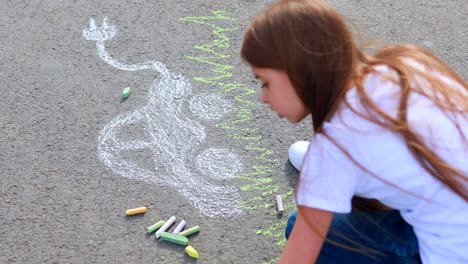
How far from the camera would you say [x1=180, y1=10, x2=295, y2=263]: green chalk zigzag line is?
251 centimetres

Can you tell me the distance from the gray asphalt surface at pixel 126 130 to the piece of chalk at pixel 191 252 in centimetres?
2

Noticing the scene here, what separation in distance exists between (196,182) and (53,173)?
0.63 m

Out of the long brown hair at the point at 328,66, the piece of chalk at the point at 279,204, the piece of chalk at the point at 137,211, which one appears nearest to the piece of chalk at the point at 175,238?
the piece of chalk at the point at 137,211

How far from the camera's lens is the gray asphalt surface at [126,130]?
237cm

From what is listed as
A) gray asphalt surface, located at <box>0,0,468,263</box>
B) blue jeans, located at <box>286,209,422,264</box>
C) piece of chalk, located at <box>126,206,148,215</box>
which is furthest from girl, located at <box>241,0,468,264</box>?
piece of chalk, located at <box>126,206,148,215</box>

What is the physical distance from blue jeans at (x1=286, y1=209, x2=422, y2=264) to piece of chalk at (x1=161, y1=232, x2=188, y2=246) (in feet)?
2.09

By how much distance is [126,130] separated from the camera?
2.82m

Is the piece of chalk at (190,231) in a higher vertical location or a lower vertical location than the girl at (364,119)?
lower

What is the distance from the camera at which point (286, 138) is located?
2801 millimetres

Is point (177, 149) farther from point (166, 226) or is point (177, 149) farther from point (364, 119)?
point (364, 119)

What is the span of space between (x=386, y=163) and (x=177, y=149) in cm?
140

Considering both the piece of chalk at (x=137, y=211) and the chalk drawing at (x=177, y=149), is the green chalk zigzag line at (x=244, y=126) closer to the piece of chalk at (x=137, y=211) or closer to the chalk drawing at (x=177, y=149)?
the chalk drawing at (x=177, y=149)

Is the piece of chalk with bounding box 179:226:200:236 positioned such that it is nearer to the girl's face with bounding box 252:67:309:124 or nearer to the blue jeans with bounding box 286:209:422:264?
the blue jeans with bounding box 286:209:422:264

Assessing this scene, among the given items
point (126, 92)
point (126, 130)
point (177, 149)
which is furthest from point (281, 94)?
point (126, 92)
